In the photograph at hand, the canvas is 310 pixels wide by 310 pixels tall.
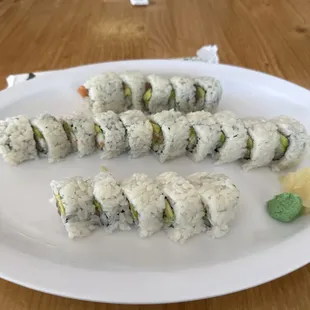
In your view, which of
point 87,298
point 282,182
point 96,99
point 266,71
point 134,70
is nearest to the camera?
point 87,298

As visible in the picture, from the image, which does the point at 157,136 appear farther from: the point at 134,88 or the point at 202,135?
→ the point at 134,88

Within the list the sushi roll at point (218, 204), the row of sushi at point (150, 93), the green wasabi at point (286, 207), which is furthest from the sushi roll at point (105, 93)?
the green wasabi at point (286, 207)

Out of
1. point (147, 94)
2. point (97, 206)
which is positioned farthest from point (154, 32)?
point (97, 206)

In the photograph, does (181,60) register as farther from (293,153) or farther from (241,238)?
(241,238)

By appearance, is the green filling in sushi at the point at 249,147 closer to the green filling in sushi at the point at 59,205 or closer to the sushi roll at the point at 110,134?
the sushi roll at the point at 110,134

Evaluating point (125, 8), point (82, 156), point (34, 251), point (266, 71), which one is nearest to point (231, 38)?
point (266, 71)

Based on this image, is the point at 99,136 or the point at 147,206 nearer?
the point at 147,206

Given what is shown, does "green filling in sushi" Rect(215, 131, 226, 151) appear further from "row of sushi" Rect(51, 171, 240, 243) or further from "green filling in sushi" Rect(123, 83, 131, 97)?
"green filling in sushi" Rect(123, 83, 131, 97)
